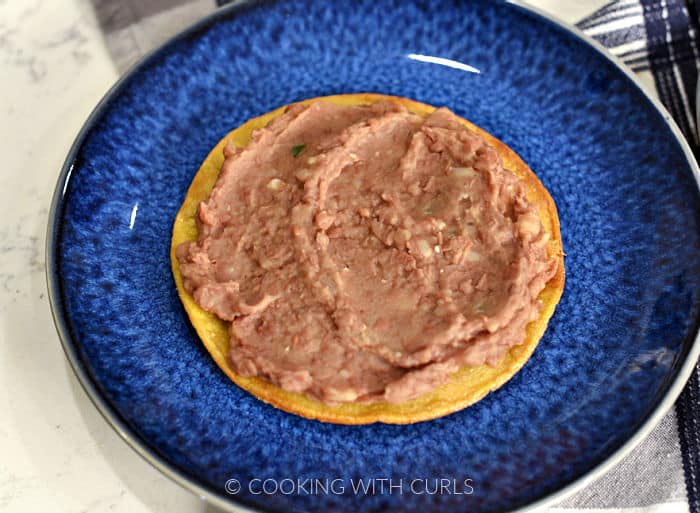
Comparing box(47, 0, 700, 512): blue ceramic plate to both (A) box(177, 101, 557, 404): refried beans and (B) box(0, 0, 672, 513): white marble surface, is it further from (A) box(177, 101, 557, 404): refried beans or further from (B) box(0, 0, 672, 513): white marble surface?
(B) box(0, 0, 672, 513): white marble surface

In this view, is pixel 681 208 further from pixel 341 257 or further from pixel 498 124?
pixel 341 257

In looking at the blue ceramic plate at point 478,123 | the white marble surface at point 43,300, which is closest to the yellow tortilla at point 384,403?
the blue ceramic plate at point 478,123

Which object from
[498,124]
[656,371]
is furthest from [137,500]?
[498,124]

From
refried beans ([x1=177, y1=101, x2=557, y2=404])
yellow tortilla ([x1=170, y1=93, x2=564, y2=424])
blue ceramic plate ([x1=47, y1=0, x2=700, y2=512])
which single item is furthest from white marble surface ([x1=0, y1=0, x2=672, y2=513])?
refried beans ([x1=177, y1=101, x2=557, y2=404])

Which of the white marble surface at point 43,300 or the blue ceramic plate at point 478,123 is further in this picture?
the white marble surface at point 43,300

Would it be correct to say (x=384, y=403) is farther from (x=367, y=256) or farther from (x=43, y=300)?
(x=43, y=300)

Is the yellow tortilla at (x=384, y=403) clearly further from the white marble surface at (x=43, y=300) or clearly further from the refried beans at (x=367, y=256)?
the white marble surface at (x=43, y=300)
